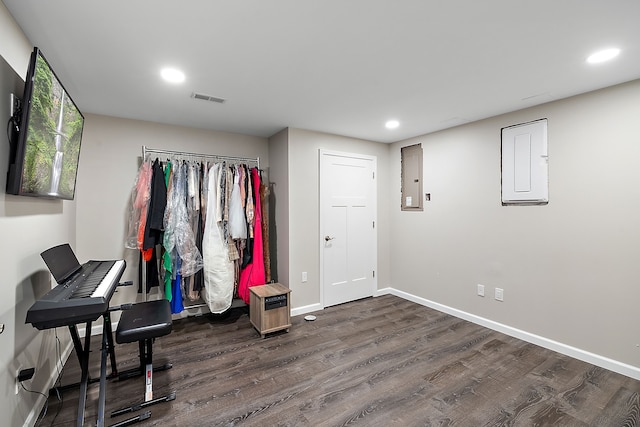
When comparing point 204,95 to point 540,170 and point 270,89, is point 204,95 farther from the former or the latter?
point 540,170

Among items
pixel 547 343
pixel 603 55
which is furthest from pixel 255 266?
pixel 603 55

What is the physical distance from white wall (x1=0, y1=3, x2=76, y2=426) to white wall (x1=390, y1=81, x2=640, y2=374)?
3.83 meters

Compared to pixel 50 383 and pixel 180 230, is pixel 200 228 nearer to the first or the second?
pixel 180 230

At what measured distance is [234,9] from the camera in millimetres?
1425

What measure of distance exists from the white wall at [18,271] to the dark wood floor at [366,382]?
→ 0.35 m

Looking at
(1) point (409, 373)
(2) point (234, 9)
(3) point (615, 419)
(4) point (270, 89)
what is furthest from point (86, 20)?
(3) point (615, 419)

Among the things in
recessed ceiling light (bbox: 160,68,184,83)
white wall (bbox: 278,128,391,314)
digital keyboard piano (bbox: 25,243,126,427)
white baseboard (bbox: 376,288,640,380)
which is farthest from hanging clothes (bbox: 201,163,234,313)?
white baseboard (bbox: 376,288,640,380)

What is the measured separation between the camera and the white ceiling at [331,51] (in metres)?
1.43

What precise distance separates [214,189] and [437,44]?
Answer: 2528 millimetres

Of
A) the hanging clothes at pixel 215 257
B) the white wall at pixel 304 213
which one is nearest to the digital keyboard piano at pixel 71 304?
the hanging clothes at pixel 215 257

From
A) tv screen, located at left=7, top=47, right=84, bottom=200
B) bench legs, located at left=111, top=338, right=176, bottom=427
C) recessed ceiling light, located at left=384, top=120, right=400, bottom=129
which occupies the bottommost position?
bench legs, located at left=111, top=338, right=176, bottom=427

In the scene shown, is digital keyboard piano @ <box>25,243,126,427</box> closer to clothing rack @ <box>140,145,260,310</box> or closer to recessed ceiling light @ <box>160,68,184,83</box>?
clothing rack @ <box>140,145,260,310</box>

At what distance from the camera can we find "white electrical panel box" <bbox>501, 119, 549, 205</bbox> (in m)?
2.70

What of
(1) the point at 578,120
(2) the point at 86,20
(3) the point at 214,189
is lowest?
A: (3) the point at 214,189
